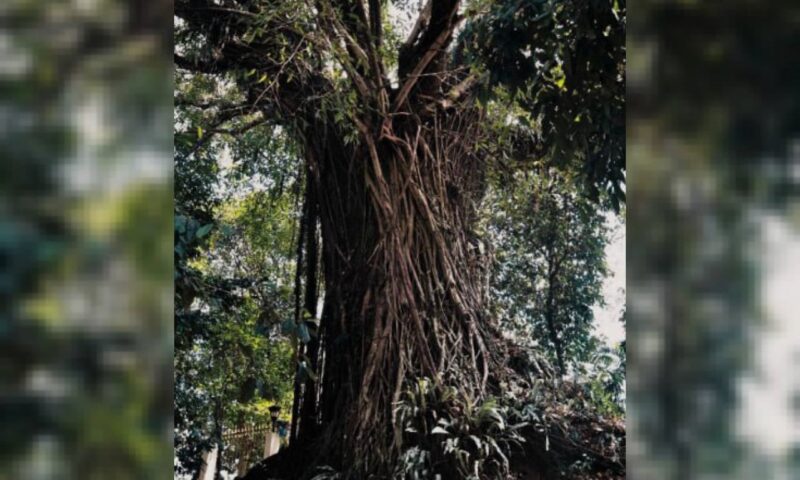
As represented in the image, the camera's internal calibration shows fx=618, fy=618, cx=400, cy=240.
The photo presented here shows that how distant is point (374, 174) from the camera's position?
3.45m

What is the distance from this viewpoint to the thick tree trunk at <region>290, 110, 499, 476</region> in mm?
3256

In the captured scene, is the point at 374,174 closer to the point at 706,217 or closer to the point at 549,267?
the point at 549,267

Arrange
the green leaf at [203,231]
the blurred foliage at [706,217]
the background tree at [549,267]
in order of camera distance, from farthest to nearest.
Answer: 1. the background tree at [549,267]
2. the green leaf at [203,231]
3. the blurred foliage at [706,217]

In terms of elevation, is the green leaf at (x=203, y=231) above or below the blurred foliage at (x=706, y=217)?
above

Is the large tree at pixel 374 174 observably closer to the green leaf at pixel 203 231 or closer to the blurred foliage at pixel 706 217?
the green leaf at pixel 203 231

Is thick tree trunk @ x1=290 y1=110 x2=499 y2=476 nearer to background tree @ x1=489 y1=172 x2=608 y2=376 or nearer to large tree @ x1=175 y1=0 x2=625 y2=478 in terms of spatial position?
large tree @ x1=175 y1=0 x2=625 y2=478

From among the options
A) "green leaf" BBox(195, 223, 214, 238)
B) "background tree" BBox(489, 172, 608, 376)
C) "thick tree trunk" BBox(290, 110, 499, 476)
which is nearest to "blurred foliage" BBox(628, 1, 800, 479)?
"green leaf" BBox(195, 223, 214, 238)

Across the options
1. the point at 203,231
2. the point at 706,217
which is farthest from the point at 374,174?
the point at 706,217

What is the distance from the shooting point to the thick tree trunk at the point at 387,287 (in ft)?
10.7

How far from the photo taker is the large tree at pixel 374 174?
297cm

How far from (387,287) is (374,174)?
0.63m

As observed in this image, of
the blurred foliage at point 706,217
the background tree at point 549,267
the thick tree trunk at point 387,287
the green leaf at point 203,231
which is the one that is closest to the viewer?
the blurred foliage at point 706,217

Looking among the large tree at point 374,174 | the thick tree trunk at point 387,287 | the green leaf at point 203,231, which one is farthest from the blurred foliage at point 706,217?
the thick tree trunk at point 387,287

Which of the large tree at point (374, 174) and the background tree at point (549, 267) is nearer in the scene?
the large tree at point (374, 174)
